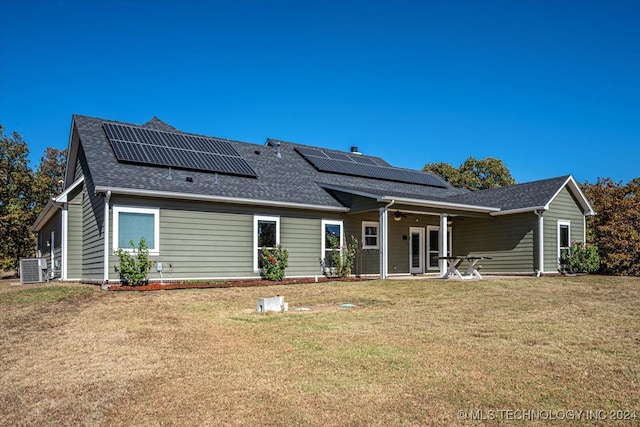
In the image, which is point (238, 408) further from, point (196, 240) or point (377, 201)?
point (377, 201)

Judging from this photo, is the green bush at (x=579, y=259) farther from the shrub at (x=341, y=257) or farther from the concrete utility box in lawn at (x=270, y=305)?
the concrete utility box in lawn at (x=270, y=305)

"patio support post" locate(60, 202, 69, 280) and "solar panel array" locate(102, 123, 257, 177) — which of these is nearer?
"solar panel array" locate(102, 123, 257, 177)

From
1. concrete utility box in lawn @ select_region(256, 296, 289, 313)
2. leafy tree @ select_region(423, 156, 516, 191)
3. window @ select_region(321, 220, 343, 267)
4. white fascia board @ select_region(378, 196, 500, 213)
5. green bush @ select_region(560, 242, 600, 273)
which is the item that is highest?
leafy tree @ select_region(423, 156, 516, 191)

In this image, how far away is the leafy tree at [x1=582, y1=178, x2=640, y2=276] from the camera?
18.9 metres

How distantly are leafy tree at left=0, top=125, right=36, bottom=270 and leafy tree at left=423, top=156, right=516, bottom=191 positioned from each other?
29.7 metres

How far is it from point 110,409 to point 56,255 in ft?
51.6

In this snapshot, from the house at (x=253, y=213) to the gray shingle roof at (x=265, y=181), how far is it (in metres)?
0.06

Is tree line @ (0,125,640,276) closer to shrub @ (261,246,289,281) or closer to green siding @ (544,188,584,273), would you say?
green siding @ (544,188,584,273)

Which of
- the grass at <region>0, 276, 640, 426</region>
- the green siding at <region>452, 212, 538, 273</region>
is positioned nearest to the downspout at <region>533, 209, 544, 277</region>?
the green siding at <region>452, 212, 538, 273</region>

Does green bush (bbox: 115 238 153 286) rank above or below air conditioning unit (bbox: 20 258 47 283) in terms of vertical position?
above

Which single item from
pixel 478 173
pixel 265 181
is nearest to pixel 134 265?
pixel 265 181

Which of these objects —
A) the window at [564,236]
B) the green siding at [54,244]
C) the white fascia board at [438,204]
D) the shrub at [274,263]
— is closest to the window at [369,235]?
the white fascia board at [438,204]

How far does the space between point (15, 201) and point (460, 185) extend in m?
31.5

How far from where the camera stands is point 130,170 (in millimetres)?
14117
